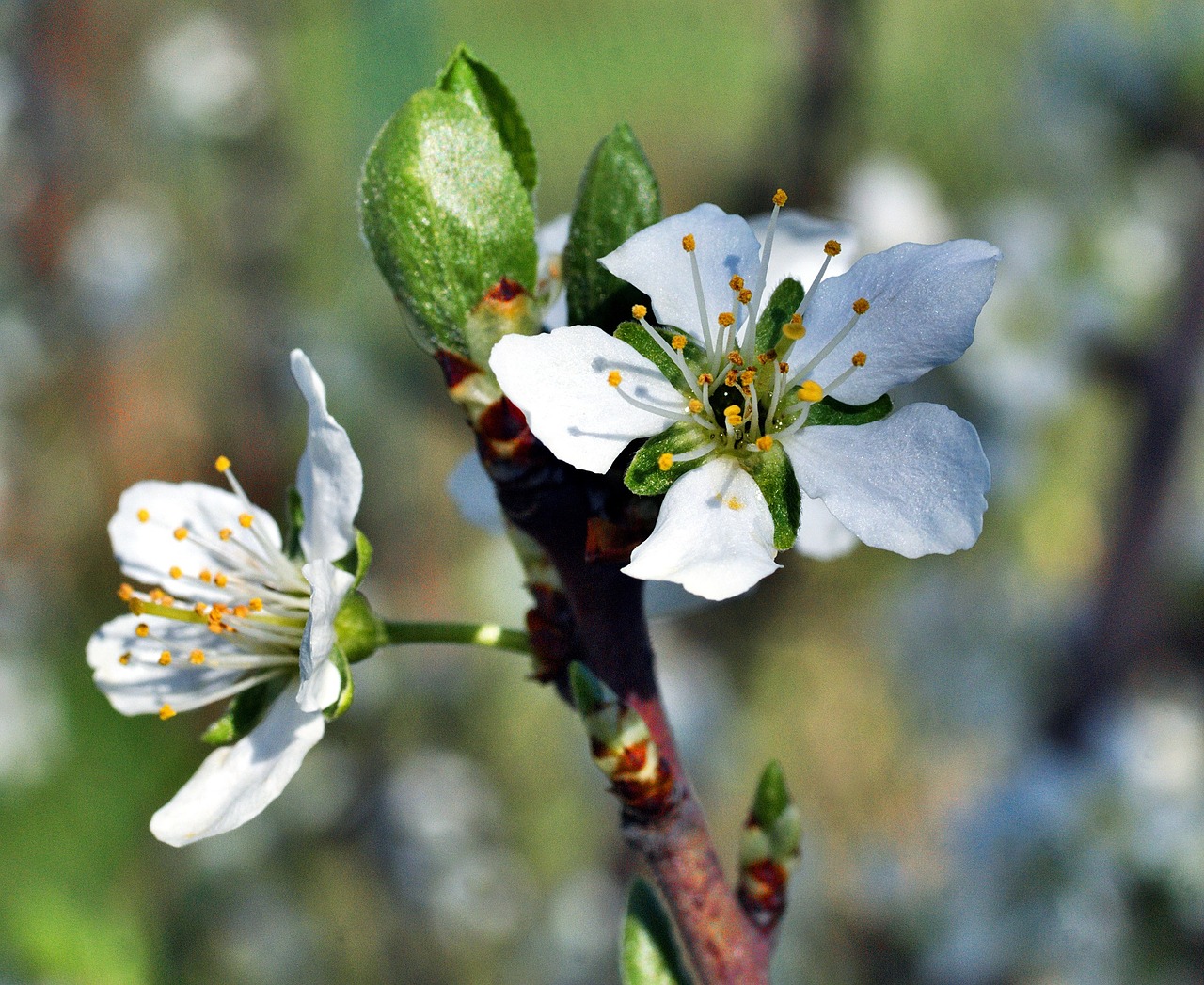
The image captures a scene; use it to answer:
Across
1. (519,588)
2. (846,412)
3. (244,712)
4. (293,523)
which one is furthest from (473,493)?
(519,588)

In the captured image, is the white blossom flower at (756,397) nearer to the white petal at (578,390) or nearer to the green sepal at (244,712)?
the white petal at (578,390)

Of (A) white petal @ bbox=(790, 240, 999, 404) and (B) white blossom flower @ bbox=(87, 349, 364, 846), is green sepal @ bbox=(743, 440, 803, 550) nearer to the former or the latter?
(A) white petal @ bbox=(790, 240, 999, 404)

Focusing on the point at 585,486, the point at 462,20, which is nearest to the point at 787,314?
the point at 585,486

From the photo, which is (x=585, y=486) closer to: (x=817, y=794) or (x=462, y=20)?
(x=817, y=794)

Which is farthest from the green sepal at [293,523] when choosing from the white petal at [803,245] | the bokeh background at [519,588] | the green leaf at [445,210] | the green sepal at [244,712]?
the bokeh background at [519,588]

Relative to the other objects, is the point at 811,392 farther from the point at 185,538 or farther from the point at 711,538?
the point at 185,538

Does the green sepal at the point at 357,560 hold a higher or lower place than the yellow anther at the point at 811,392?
lower
